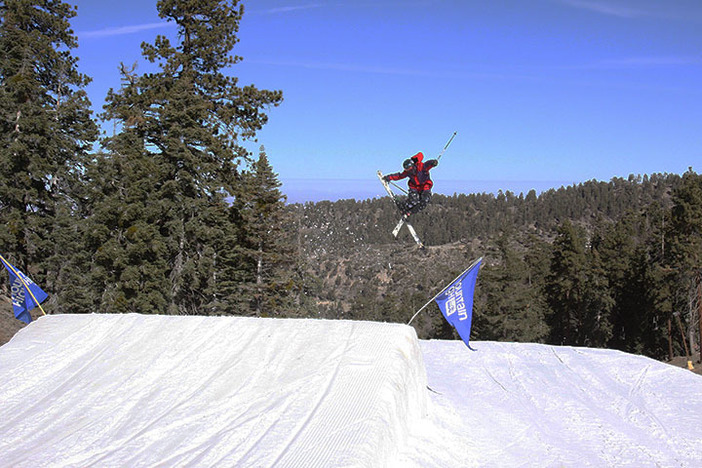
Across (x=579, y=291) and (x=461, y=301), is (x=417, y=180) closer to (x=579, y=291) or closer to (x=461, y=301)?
(x=461, y=301)

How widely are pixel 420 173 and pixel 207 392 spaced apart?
19.2ft

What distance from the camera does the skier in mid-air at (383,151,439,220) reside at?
421 inches

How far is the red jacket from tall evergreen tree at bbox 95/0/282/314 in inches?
506

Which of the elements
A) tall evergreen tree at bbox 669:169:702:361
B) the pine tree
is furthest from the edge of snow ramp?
tall evergreen tree at bbox 669:169:702:361

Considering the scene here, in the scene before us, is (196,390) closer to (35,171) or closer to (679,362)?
(35,171)

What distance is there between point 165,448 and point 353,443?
2.06m

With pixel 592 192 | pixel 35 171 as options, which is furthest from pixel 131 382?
pixel 592 192

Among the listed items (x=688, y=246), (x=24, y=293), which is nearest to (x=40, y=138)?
(x=24, y=293)

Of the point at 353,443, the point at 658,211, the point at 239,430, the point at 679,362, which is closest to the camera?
the point at 353,443

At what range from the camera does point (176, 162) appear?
71.7ft

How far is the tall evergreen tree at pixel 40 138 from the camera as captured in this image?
2419 centimetres

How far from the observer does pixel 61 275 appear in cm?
2638

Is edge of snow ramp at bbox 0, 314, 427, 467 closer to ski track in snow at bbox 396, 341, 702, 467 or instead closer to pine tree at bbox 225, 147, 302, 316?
ski track in snow at bbox 396, 341, 702, 467

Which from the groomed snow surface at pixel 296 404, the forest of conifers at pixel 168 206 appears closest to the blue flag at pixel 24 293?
the groomed snow surface at pixel 296 404
